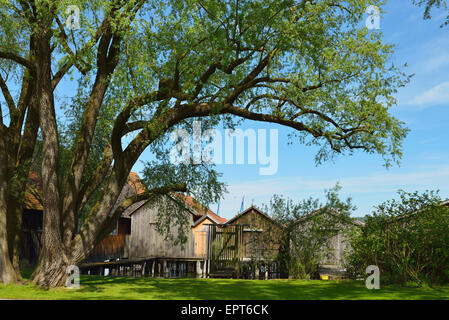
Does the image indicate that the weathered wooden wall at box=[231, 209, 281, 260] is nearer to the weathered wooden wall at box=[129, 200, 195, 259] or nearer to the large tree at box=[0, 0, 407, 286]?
the large tree at box=[0, 0, 407, 286]

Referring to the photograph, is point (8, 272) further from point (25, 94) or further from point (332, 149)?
point (332, 149)

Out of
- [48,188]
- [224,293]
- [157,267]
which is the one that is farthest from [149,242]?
[224,293]

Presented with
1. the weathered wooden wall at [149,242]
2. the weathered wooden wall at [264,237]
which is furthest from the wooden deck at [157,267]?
the weathered wooden wall at [264,237]

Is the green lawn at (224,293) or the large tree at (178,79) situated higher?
the large tree at (178,79)

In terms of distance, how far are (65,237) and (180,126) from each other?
572 centimetres

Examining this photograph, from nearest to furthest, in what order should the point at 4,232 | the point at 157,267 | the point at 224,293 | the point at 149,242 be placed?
the point at 224,293
the point at 4,232
the point at 157,267
the point at 149,242

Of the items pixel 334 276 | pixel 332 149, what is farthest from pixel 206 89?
pixel 334 276

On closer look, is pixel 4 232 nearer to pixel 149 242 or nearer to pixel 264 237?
pixel 264 237

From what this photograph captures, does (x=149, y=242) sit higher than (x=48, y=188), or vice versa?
(x=48, y=188)

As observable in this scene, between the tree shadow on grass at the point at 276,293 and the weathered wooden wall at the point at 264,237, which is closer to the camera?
the tree shadow on grass at the point at 276,293

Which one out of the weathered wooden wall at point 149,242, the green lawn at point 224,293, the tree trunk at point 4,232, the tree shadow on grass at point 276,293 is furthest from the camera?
the weathered wooden wall at point 149,242

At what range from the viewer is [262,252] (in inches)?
847

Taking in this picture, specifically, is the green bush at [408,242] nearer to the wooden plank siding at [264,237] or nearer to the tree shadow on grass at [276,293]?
the tree shadow on grass at [276,293]

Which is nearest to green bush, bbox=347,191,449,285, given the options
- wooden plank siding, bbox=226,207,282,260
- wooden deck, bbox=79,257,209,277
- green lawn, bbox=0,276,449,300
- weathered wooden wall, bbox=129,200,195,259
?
green lawn, bbox=0,276,449,300
